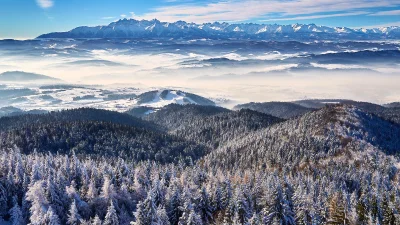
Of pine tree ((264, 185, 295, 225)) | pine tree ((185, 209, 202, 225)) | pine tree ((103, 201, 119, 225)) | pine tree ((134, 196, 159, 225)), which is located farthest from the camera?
pine tree ((264, 185, 295, 225))

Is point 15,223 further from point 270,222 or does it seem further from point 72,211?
point 270,222

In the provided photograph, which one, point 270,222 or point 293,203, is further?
point 293,203

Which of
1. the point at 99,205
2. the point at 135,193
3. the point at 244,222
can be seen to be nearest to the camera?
the point at 244,222

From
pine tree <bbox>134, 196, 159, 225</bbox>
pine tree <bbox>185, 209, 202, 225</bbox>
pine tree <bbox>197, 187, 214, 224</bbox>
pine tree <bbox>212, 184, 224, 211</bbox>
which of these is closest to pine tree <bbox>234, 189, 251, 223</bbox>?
pine tree <bbox>212, 184, 224, 211</bbox>

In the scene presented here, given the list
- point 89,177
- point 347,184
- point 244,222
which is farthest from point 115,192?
point 347,184

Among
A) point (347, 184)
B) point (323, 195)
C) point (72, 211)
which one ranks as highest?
point (72, 211)

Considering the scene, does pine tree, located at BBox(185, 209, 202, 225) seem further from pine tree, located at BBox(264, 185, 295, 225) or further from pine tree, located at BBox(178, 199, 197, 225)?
pine tree, located at BBox(264, 185, 295, 225)

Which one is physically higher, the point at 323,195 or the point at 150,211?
the point at 150,211

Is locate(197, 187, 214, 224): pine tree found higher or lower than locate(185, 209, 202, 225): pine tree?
lower

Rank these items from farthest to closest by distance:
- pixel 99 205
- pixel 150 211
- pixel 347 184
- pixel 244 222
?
pixel 347 184 < pixel 99 205 < pixel 244 222 < pixel 150 211

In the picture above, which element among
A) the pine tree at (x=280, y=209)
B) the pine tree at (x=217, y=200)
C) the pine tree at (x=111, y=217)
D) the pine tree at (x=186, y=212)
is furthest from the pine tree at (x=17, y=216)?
the pine tree at (x=280, y=209)

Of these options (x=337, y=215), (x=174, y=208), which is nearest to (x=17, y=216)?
(x=174, y=208)
